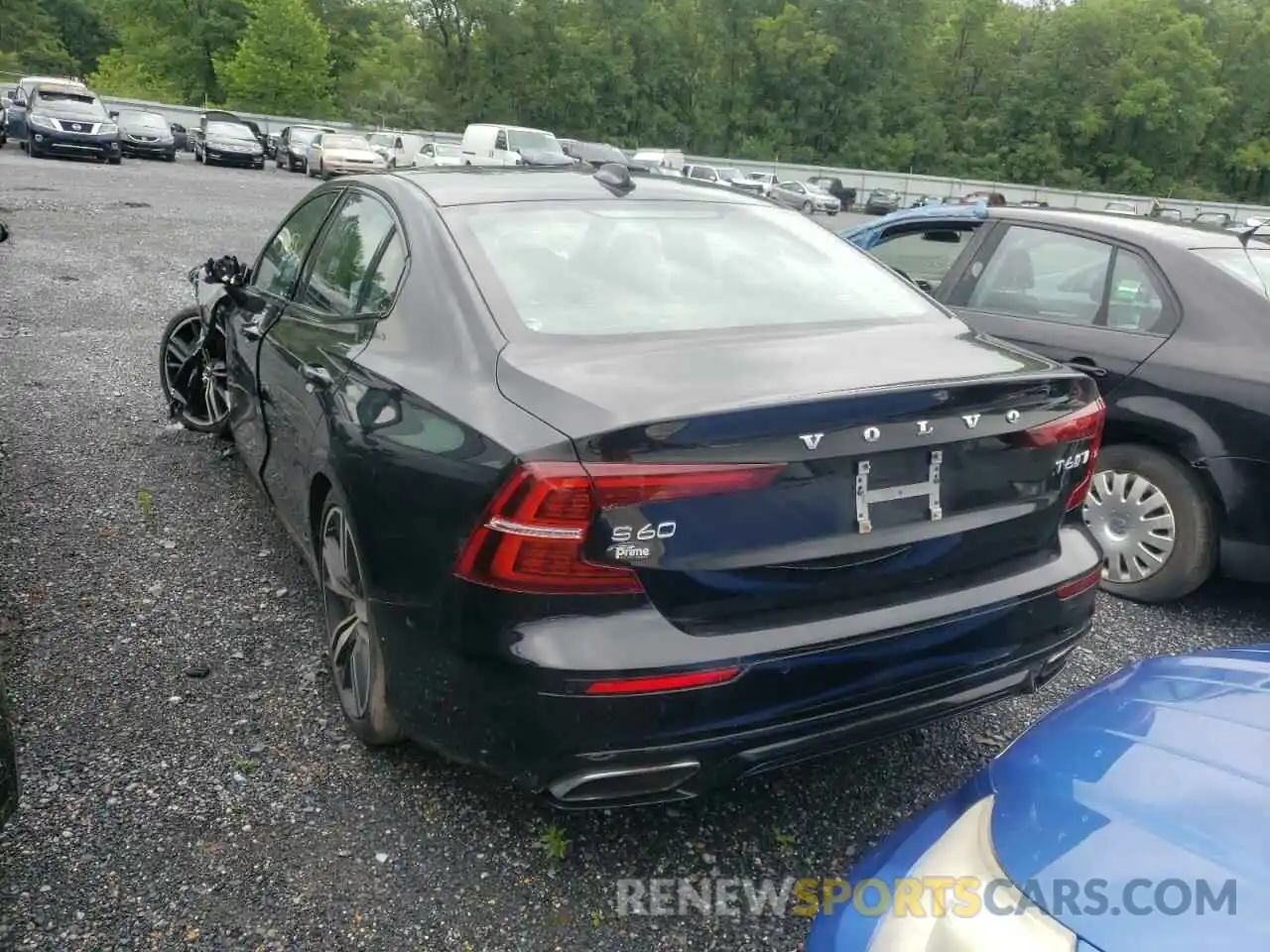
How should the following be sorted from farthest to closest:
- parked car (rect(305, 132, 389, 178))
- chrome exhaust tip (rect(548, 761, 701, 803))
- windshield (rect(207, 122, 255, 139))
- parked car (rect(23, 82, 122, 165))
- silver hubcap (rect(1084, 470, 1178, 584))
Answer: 1. windshield (rect(207, 122, 255, 139))
2. parked car (rect(305, 132, 389, 178))
3. parked car (rect(23, 82, 122, 165))
4. silver hubcap (rect(1084, 470, 1178, 584))
5. chrome exhaust tip (rect(548, 761, 701, 803))

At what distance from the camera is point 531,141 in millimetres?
29422

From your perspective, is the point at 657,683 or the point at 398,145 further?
the point at 398,145

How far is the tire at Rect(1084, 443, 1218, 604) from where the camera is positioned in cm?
388

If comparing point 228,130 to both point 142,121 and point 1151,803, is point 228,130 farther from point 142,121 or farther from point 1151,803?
point 1151,803

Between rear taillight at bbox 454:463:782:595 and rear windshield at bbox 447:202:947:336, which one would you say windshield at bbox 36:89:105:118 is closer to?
rear windshield at bbox 447:202:947:336

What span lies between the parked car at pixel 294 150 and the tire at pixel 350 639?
1250 inches

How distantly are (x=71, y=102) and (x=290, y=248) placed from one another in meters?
26.5

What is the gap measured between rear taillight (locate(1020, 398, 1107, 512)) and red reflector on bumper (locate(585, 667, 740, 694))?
1.02 meters

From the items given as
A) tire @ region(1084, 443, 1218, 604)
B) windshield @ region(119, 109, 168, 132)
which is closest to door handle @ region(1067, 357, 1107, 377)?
tire @ region(1084, 443, 1218, 604)

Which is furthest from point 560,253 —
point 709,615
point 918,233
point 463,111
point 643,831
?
point 463,111

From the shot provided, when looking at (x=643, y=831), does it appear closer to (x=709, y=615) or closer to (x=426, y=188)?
(x=709, y=615)

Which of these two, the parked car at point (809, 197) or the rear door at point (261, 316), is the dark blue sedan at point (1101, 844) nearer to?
the rear door at point (261, 316)

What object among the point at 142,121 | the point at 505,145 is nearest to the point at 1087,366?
the point at 505,145

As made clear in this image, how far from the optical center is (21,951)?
2121 millimetres
